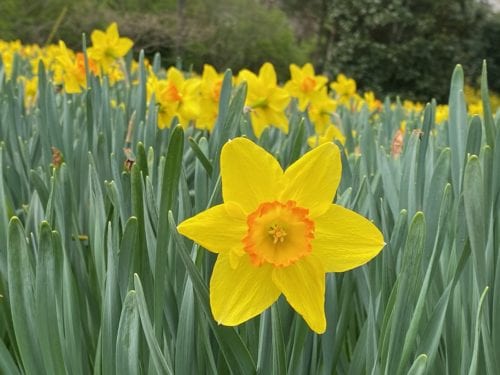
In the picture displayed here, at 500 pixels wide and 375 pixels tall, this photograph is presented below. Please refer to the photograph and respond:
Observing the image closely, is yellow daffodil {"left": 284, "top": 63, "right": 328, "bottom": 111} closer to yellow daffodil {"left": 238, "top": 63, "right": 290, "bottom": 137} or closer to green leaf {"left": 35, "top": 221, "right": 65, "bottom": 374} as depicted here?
yellow daffodil {"left": 238, "top": 63, "right": 290, "bottom": 137}

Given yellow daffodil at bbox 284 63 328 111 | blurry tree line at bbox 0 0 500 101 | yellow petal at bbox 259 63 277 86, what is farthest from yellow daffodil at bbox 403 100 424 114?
blurry tree line at bbox 0 0 500 101

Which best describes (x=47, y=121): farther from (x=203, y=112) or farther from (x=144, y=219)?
(x=144, y=219)

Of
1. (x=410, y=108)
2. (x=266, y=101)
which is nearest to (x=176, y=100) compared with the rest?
(x=266, y=101)

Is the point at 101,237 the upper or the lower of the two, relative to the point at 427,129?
lower

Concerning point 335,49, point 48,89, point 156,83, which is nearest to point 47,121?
point 48,89

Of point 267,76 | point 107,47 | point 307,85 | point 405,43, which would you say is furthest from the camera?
point 405,43

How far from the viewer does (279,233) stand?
486mm

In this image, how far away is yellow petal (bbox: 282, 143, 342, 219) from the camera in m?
0.48

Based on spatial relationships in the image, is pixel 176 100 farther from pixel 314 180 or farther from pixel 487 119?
pixel 314 180

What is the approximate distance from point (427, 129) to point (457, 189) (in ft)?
0.48

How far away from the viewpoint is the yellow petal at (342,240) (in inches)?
19.2

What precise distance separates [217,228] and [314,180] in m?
0.08

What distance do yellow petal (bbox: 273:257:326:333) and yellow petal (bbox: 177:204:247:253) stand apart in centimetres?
4

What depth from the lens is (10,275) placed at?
0.49 meters
